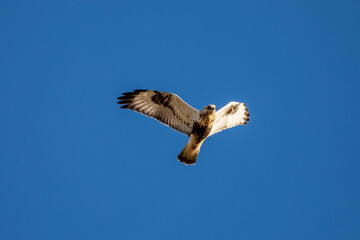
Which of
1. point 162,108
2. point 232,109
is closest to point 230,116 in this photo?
point 232,109

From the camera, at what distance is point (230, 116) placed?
10.9 metres

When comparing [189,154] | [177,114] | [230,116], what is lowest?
[189,154]

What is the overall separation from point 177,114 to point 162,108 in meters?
0.38

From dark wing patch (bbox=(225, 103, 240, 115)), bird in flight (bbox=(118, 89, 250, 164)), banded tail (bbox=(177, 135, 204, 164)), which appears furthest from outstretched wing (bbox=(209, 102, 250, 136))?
banded tail (bbox=(177, 135, 204, 164))

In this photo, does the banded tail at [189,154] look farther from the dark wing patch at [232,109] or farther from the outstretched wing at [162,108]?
the dark wing patch at [232,109]

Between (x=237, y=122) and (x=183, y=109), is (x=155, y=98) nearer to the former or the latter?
(x=183, y=109)

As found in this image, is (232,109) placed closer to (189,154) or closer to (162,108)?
(189,154)

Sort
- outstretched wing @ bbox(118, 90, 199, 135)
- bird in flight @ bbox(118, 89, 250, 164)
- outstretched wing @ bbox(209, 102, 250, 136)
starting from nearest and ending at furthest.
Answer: bird in flight @ bbox(118, 89, 250, 164), outstretched wing @ bbox(118, 90, 199, 135), outstretched wing @ bbox(209, 102, 250, 136)

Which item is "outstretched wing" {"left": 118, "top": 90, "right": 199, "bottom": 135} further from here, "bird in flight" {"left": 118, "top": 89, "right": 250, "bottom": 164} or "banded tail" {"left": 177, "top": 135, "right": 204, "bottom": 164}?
"banded tail" {"left": 177, "top": 135, "right": 204, "bottom": 164}

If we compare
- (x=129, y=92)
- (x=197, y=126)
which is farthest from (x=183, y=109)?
(x=129, y=92)

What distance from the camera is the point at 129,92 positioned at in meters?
10.2

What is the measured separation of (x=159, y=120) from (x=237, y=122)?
6.99ft

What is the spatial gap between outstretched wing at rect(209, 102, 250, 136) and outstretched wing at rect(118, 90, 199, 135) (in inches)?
28.3

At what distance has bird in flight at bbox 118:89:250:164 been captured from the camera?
9969 millimetres
